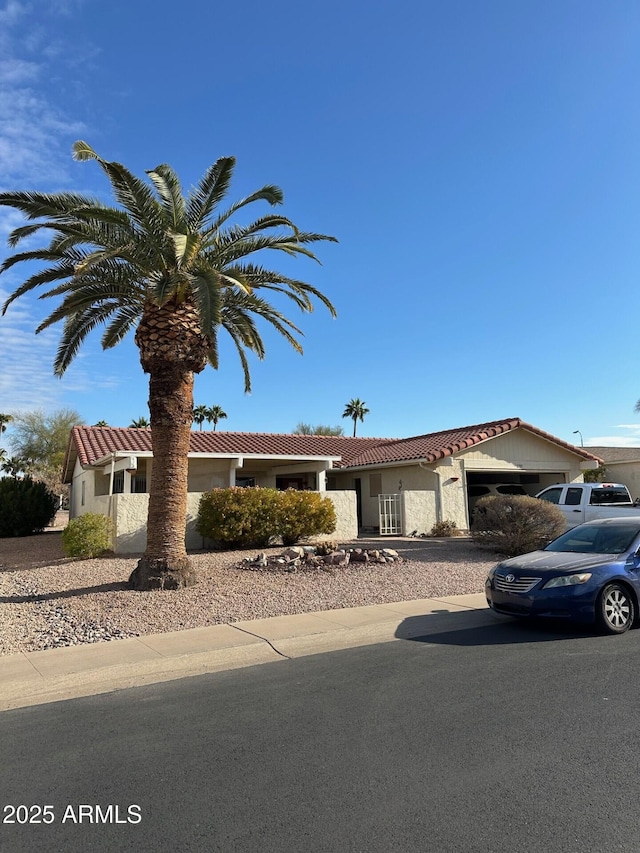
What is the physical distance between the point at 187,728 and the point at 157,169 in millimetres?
9974

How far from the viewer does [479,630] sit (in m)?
8.91

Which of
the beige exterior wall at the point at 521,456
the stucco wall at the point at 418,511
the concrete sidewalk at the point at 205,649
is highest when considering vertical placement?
the beige exterior wall at the point at 521,456

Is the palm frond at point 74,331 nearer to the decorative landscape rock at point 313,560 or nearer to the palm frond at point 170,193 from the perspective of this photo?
the palm frond at point 170,193

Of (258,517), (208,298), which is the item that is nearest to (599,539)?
(208,298)

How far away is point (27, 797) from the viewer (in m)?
4.15

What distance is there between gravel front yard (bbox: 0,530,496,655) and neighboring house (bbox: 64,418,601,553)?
476 cm

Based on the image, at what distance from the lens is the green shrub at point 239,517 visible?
1738 cm

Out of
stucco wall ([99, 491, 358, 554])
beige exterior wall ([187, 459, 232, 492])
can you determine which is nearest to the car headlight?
stucco wall ([99, 491, 358, 554])

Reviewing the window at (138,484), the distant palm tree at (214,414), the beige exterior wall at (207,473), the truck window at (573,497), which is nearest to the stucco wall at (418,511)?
the truck window at (573,497)

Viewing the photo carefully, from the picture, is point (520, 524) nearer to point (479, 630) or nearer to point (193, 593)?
point (479, 630)

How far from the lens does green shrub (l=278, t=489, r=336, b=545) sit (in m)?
18.1

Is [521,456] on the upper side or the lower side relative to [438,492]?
upper

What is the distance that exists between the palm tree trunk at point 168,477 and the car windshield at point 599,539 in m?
6.41

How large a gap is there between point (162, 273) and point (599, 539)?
8691 millimetres
